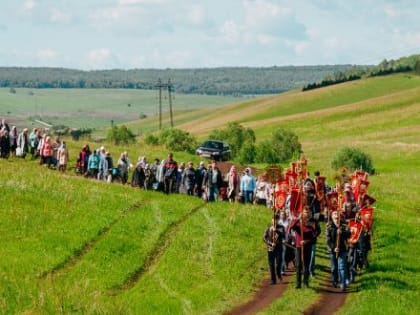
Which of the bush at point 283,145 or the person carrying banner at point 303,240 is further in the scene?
the bush at point 283,145

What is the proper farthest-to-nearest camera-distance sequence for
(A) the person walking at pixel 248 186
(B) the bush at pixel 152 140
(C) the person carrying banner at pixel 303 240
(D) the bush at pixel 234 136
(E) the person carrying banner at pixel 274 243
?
(D) the bush at pixel 234 136 < (B) the bush at pixel 152 140 < (A) the person walking at pixel 248 186 < (E) the person carrying banner at pixel 274 243 < (C) the person carrying banner at pixel 303 240

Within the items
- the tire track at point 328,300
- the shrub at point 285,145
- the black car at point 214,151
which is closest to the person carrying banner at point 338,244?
the tire track at point 328,300

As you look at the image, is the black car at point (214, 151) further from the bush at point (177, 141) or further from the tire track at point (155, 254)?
the tire track at point (155, 254)

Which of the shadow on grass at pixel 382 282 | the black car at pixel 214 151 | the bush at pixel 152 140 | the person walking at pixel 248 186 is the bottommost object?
the bush at pixel 152 140

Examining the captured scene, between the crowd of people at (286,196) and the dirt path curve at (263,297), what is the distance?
1.17 ft

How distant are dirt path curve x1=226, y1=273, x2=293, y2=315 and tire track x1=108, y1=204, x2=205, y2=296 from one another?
13.6 ft

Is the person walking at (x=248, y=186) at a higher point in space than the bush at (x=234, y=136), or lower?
higher

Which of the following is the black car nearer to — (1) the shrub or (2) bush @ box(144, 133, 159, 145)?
(2) bush @ box(144, 133, 159, 145)

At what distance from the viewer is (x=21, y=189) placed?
1705 inches

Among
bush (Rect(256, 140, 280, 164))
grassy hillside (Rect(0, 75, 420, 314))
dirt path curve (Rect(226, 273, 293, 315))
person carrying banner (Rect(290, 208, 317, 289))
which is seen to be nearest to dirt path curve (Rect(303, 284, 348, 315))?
grassy hillside (Rect(0, 75, 420, 314))

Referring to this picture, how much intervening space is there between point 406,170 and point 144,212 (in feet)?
170

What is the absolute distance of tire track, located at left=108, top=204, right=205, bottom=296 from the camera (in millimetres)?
32547

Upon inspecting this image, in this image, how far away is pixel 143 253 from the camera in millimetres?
36344

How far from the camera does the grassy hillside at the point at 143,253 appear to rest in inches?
1163
